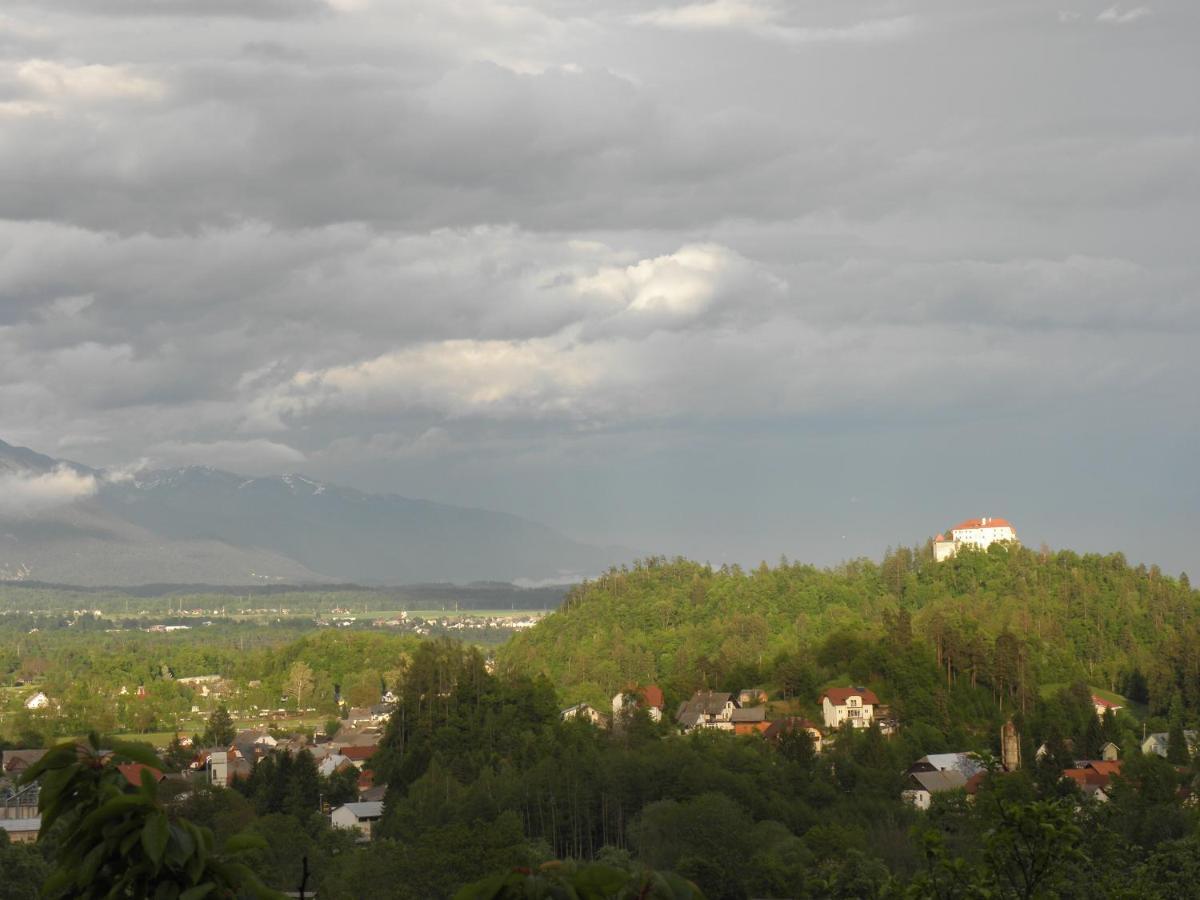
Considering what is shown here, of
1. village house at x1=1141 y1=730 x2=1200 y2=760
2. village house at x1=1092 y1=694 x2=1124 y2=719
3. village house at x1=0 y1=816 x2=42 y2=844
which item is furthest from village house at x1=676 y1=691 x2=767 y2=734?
village house at x1=0 y1=816 x2=42 y2=844

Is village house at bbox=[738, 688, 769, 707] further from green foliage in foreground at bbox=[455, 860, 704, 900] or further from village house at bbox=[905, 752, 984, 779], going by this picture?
green foliage in foreground at bbox=[455, 860, 704, 900]

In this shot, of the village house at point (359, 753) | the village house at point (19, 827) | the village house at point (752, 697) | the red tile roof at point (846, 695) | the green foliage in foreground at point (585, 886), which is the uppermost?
the green foliage in foreground at point (585, 886)

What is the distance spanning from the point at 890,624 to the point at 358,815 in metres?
43.1

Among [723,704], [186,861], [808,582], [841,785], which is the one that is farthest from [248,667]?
[186,861]

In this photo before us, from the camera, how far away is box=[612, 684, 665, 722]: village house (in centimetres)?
8618

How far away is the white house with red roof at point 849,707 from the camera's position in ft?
269

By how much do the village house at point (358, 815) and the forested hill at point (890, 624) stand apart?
1296 inches

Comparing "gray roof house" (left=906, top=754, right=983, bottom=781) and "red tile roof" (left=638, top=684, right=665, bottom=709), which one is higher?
"red tile roof" (left=638, top=684, right=665, bottom=709)

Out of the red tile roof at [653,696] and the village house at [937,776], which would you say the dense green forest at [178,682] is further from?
the village house at [937,776]

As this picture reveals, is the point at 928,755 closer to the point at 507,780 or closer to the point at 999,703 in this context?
the point at 999,703

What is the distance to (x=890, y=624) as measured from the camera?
94.9 m

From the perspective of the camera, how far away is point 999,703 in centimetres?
8488

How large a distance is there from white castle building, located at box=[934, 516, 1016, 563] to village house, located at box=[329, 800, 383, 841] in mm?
86268

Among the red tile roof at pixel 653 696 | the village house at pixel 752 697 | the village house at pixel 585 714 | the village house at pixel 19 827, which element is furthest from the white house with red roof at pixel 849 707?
the village house at pixel 19 827
